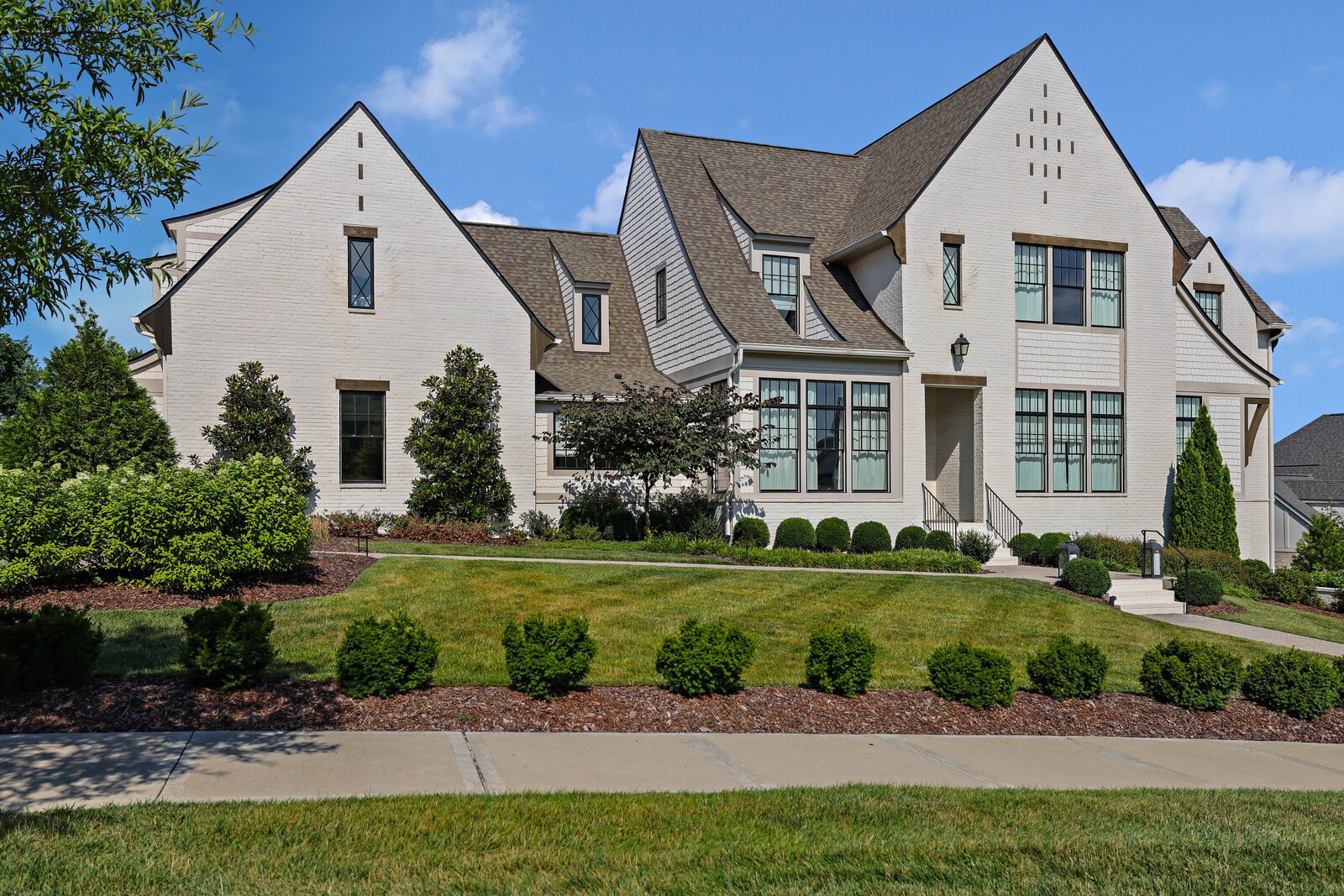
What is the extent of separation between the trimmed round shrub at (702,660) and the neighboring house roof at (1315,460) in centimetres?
4223

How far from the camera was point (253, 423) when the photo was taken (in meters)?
20.4

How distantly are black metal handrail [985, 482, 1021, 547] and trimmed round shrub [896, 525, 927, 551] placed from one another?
2460mm

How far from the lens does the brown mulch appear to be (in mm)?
11578

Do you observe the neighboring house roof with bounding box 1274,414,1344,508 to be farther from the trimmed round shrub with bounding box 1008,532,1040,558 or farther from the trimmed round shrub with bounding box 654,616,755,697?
the trimmed round shrub with bounding box 654,616,755,697

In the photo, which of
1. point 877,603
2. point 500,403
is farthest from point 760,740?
point 500,403

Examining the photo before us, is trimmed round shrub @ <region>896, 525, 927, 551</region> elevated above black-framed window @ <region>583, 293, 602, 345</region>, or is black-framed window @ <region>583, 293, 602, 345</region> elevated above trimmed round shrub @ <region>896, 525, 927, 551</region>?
black-framed window @ <region>583, 293, 602, 345</region>

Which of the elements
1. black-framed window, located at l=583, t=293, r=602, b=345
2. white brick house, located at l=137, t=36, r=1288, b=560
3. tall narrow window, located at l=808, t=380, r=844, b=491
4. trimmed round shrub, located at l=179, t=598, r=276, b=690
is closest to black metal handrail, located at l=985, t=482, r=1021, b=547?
white brick house, located at l=137, t=36, r=1288, b=560

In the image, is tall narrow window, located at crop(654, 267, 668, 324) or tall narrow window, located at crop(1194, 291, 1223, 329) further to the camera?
tall narrow window, located at crop(1194, 291, 1223, 329)

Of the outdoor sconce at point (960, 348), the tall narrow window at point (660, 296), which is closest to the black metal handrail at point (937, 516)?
the outdoor sconce at point (960, 348)

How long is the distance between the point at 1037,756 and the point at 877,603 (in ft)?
21.4

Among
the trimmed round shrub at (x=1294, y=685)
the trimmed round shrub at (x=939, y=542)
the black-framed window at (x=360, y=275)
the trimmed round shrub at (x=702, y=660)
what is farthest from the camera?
the trimmed round shrub at (x=939, y=542)

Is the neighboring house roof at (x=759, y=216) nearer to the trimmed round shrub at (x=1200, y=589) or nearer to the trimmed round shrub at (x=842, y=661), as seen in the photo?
the trimmed round shrub at (x=1200, y=589)

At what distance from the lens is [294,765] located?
6.48 metres

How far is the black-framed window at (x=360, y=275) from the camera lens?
71.7ft
